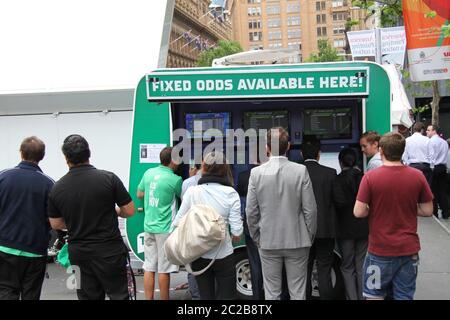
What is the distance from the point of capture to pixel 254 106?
23.1 ft

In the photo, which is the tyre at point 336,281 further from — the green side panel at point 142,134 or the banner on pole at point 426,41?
the banner on pole at point 426,41

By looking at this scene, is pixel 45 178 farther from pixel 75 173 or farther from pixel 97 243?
pixel 97 243

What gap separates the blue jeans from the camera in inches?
185

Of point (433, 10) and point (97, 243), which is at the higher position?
point (433, 10)

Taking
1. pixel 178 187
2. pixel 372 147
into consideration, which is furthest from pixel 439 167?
pixel 178 187

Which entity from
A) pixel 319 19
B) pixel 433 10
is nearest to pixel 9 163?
pixel 433 10

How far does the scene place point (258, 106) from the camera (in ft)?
23.0

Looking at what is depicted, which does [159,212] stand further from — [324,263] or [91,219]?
[324,263]

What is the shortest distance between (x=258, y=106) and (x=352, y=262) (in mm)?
2175

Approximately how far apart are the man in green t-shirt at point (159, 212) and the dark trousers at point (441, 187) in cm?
727

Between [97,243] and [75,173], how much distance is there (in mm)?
593

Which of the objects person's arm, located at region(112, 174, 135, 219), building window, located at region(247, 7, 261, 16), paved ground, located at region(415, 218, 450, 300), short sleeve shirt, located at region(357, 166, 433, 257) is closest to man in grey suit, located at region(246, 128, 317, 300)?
short sleeve shirt, located at region(357, 166, 433, 257)

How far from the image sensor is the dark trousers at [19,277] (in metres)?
5.04
